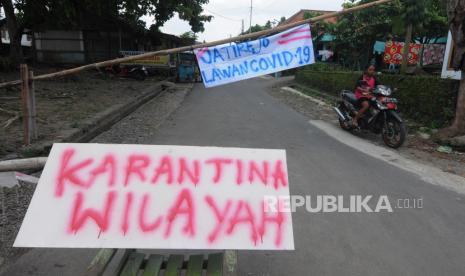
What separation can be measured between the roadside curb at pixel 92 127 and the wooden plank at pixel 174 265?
13.3ft

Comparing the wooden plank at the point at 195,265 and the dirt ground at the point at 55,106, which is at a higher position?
the dirt ground at the point at 55,106

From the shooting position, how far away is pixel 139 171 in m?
2.34

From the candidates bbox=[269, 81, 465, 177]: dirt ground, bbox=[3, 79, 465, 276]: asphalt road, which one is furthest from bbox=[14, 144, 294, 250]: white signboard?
bbox=[269, 81, 465, 177]: dirt ground

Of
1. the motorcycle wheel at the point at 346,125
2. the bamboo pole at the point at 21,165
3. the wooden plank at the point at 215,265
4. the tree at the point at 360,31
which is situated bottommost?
the motorcycle wheel at the point at 346,125

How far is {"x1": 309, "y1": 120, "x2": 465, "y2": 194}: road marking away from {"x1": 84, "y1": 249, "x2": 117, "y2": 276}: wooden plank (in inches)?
182

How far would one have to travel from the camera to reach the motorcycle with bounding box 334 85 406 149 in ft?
25.5

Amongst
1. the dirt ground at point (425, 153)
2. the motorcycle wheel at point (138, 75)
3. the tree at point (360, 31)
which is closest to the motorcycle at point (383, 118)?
the dirt ground at point (425, 153)

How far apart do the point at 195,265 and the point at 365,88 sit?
721cm

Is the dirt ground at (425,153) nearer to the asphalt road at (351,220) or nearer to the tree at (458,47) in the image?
the tree at (458,47)

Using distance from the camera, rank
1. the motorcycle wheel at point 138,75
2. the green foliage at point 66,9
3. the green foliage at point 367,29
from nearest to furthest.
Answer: the green foliage at point 66,9 < the green foliage at point 367,29 < the motorcycle wheel at point 138,75

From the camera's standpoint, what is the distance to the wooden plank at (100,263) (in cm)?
226

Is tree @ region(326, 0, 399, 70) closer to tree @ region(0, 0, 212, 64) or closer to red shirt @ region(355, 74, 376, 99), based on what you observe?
tree @ region(0, 0, 212, 64)

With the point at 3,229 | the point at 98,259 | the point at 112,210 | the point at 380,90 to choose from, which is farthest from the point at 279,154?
the point at 380,90

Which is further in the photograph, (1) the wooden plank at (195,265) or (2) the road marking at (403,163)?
(2) the road marking at (403,163)
